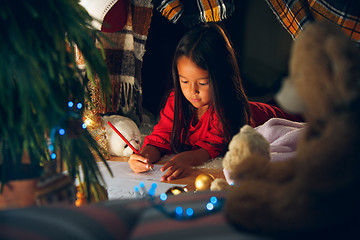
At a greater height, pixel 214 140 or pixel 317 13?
pixel 317 13

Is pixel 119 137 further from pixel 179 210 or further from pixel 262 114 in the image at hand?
pixel 179 210

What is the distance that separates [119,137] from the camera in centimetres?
114

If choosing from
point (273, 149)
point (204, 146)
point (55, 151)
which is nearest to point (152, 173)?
point (204, 146)

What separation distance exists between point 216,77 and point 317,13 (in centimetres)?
57

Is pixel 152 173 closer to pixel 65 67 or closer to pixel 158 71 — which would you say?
pixel 65 67

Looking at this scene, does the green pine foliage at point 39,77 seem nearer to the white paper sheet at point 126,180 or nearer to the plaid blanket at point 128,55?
the white paper sheet at point 126,180

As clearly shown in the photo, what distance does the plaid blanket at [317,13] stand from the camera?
3.79 ft

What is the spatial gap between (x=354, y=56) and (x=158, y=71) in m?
1.31

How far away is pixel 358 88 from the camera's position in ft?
0.83

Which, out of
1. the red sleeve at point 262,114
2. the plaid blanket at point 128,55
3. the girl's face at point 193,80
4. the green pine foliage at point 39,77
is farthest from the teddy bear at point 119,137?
the green pine foliage at point 39,77

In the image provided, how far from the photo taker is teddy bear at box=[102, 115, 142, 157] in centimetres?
114

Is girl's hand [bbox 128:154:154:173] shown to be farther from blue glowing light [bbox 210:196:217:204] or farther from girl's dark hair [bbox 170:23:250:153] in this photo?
blue glowing light [bbox 210:196:217:204]

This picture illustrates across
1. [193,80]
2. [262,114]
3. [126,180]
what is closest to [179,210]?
[126,180]

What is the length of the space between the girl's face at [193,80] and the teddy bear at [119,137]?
29 centimetres
